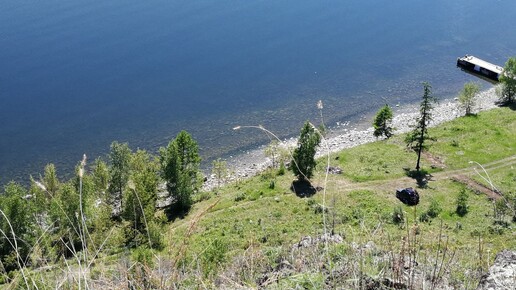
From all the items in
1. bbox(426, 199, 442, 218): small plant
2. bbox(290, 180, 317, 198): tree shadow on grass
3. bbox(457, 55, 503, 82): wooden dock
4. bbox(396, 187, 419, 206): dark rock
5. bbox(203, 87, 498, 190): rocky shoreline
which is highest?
bbox(457, 55, 503, 82): wooden dock

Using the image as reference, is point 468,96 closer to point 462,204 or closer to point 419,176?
point 419,176

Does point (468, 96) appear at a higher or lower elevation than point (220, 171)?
higher

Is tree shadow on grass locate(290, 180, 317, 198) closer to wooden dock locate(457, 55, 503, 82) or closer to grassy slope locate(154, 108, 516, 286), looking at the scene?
grassy slope locate(154, 108, 516, 286)

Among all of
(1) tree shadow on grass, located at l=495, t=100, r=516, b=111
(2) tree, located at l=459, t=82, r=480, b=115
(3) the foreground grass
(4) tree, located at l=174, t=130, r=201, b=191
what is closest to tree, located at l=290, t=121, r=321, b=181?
(3) the foreground grass

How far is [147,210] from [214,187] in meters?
22.1

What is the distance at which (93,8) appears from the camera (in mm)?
116438

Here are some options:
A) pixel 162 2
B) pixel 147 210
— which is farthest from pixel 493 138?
pixel 162 2

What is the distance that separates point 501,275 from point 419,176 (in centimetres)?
4442

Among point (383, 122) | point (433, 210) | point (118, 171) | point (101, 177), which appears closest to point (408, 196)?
point (433, 210)

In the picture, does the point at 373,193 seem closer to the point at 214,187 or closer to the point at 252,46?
the point at 214,187

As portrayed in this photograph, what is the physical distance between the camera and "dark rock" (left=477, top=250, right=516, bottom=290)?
38.2 feet

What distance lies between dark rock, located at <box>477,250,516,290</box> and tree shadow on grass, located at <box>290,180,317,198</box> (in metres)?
37.7

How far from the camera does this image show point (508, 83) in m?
75.8

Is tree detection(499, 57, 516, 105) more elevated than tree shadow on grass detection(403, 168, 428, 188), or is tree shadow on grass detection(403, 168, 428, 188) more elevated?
tree detection(499, 57, 516, 105)
